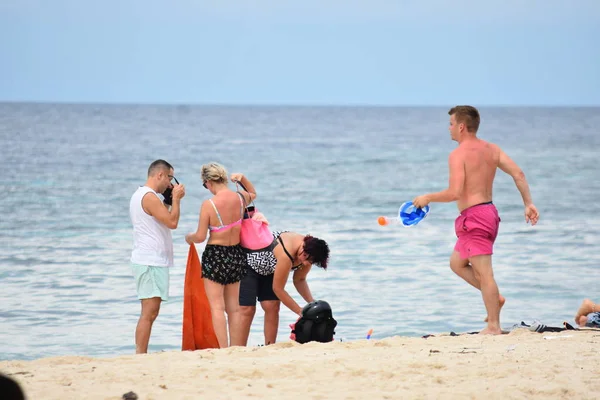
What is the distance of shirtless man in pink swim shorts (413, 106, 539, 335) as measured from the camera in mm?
6453

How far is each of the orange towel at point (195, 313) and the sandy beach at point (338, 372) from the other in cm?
71

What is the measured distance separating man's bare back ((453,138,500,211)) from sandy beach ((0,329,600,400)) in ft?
3.35

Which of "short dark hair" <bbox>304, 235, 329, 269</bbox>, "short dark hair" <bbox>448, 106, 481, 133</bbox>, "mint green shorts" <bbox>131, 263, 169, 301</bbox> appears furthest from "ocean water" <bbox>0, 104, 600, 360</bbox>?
"short dark hair" <bbox>448, 106, 481, 133</bbox>

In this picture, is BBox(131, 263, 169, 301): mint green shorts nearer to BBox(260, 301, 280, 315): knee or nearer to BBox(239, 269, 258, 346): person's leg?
BBox(239, 269, 258, 346): person's leg

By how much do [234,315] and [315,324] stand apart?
630 mm

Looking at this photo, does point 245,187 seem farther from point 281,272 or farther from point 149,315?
point 149,315

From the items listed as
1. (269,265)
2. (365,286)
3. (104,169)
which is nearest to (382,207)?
(365,286)

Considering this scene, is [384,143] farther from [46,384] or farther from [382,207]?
[46,384]

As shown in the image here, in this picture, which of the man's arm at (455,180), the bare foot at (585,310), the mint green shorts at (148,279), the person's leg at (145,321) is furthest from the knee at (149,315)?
the bare foot at (585,310)

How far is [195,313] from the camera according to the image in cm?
680

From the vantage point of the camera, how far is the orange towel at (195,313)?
6758mm

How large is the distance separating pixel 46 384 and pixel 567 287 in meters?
6.67

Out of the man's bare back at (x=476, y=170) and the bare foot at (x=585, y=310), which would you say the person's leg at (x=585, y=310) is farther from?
the man's bare back at (x=476, y=170)

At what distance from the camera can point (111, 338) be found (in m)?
8.16
